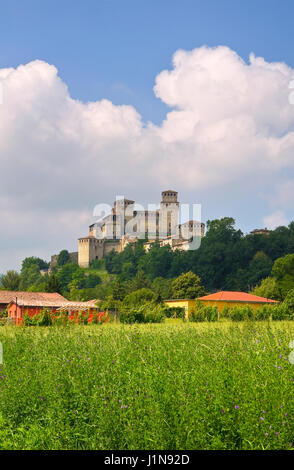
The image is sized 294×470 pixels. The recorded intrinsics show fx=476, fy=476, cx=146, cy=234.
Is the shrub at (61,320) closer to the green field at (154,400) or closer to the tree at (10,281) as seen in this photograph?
the green field at (154,400)

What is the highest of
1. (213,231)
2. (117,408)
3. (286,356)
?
(213,231)

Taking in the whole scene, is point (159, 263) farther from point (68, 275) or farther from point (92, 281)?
point (68, 275)

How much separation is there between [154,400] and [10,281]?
7231 centimetres

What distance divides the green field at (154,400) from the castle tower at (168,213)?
10948 centimetres

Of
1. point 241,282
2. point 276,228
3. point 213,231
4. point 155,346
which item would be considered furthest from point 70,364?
point 276,228

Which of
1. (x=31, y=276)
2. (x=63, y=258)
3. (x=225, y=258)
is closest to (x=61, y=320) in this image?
(x=225, y=258)

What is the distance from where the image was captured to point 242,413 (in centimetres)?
431

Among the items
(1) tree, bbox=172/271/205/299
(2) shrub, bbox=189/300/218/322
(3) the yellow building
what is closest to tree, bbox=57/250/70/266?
(1) tree, bbox=172/271/205/299

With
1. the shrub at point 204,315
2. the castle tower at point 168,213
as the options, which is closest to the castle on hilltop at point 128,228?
the castle tower at point 168,213

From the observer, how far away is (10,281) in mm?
73688

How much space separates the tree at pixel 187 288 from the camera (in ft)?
173

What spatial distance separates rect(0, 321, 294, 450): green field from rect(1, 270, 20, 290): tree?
68801 mm

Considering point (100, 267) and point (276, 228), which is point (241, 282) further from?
point (100, 267)

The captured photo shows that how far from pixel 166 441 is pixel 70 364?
9.01ft
